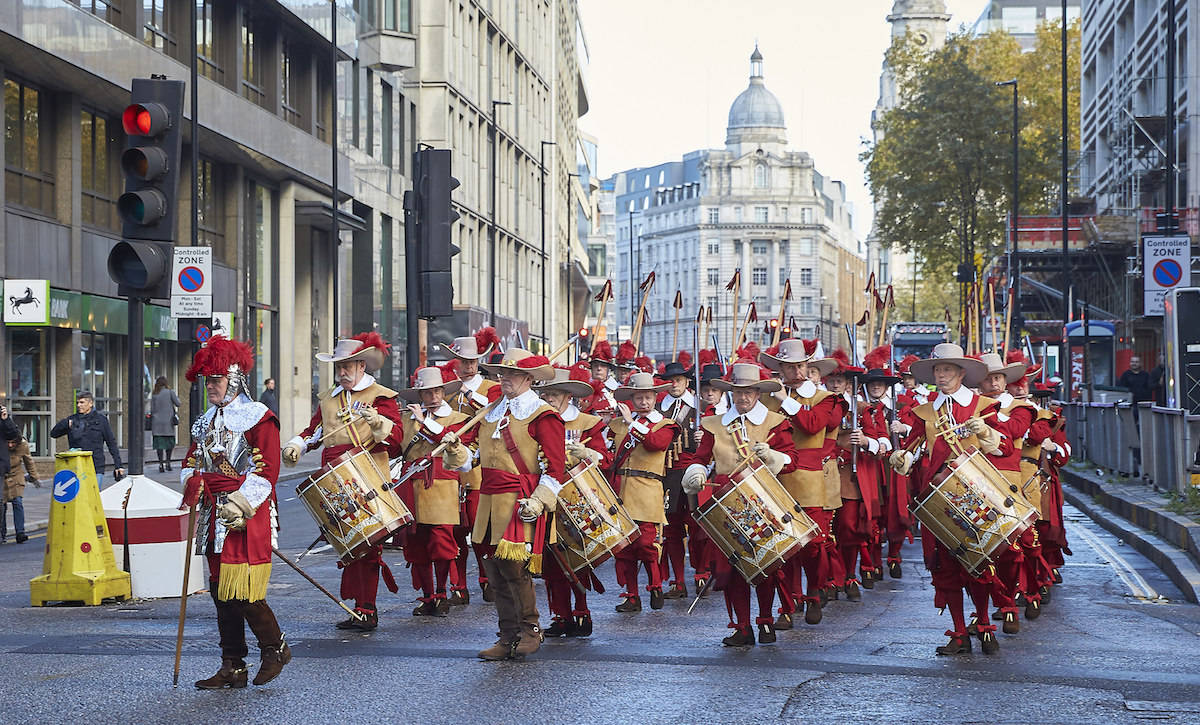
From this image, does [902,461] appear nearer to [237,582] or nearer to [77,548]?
[237,582]

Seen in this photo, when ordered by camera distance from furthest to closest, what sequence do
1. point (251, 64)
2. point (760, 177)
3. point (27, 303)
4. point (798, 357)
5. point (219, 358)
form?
1. point (760, 177)
2. point (251, 64)
3. point (27, 303)
4. point (798, 357)
5. point (219, 358)

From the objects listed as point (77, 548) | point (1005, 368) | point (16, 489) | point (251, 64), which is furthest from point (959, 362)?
point (251, 64)

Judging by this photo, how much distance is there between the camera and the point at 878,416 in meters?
14.1

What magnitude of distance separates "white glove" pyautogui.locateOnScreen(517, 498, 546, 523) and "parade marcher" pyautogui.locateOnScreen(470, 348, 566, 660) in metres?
0.07

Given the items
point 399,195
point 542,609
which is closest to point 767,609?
point 542,609

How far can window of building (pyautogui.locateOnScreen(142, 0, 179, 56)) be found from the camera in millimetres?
31234

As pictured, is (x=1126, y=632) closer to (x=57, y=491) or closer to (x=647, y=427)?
(x=647, y=427)

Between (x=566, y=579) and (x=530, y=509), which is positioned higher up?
(x=530, y=509)

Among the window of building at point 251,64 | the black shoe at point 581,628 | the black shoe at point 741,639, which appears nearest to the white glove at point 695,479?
the black shoe at point 741,639

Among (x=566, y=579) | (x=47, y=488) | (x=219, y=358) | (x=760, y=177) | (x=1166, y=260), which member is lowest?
(x=47, y=488)

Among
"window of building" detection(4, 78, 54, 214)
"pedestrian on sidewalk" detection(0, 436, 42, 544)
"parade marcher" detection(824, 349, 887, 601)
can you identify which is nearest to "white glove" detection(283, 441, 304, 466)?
"parade marcher" detection(824, 349, 887, 601)

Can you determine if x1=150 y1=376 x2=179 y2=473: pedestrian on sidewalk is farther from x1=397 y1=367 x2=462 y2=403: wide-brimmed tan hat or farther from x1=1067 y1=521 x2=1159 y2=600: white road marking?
x1=397 y1=367 x2=462 y2=403: wide-brimmed tan hat

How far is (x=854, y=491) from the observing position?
43.3ft

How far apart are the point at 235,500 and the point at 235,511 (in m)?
0.06
